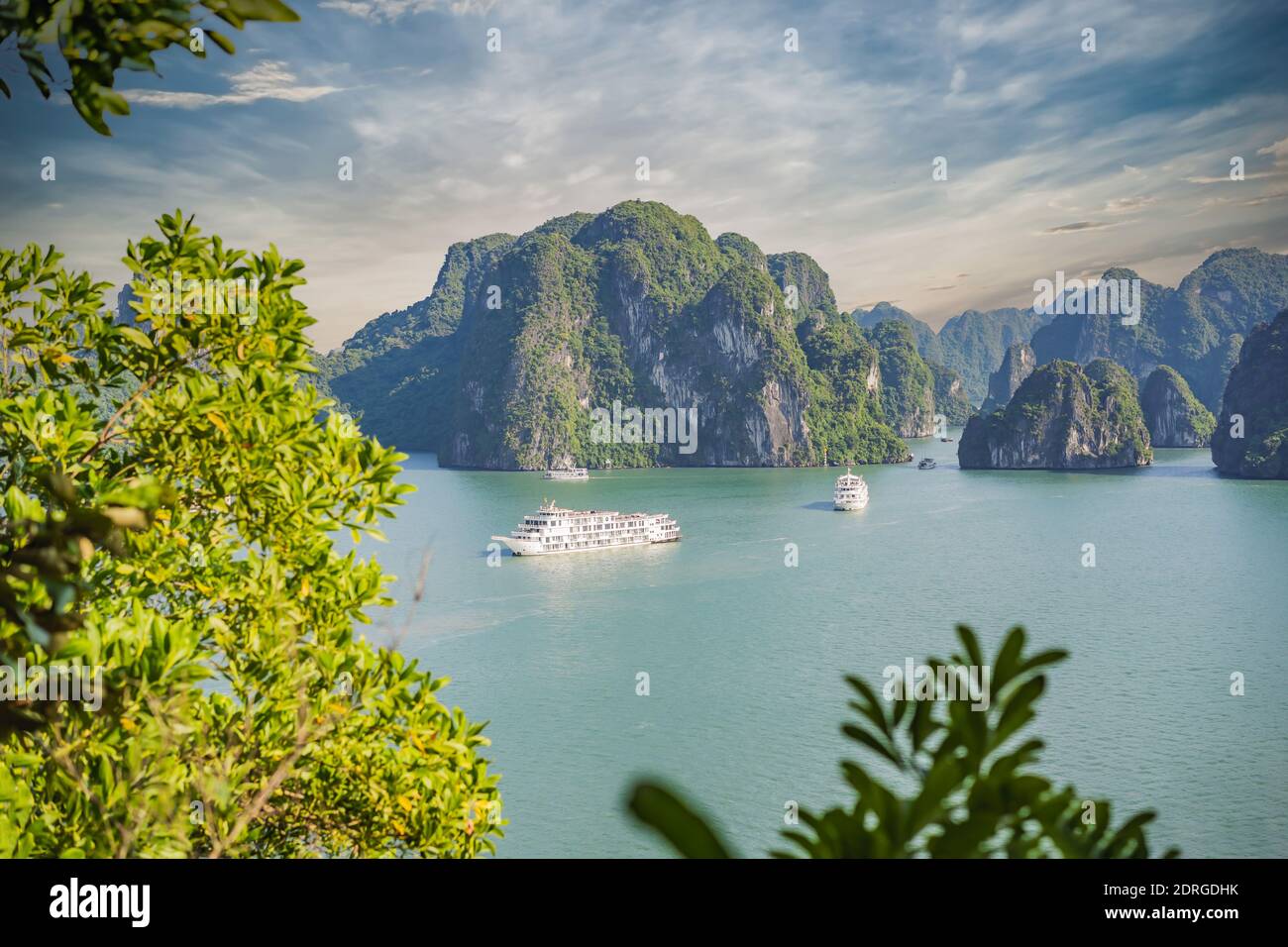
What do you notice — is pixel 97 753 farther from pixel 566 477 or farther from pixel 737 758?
pixel 566 477

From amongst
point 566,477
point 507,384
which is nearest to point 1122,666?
point 566,477

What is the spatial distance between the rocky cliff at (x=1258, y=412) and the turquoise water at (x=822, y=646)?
1336 cm

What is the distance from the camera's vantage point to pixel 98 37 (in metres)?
1.21

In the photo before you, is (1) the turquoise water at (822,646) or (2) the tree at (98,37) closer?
(2) the tree at (98,37)

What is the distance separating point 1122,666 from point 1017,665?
19.9 m

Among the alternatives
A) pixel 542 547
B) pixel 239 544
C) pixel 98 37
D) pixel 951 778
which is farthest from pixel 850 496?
pixel 951 778

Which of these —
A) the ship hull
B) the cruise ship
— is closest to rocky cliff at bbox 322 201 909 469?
the cruise ship

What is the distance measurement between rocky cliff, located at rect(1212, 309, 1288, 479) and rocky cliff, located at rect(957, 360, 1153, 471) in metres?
6.87

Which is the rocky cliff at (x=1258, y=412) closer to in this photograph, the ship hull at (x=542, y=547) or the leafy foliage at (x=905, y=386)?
the ship hull at (x=542, y=547)

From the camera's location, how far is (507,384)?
7644cm

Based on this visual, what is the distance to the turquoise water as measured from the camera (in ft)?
42.8

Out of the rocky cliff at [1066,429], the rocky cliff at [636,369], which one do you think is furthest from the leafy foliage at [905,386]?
the rocky cliff at [1066,429]

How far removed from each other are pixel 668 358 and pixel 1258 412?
147 feet

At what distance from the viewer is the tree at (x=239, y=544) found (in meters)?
2.55
